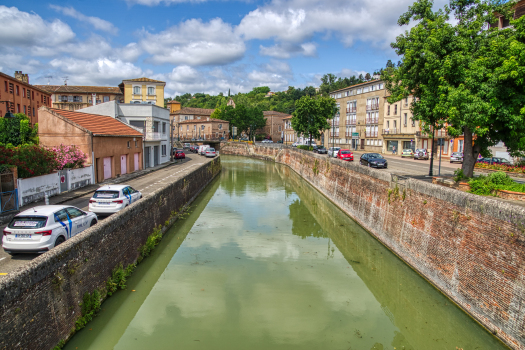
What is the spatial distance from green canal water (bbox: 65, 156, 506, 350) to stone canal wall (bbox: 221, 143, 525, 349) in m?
0.52

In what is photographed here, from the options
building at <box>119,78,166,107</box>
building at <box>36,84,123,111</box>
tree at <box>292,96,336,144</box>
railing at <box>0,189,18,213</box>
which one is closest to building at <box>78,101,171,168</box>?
building at <box>119,78,166,107</box>

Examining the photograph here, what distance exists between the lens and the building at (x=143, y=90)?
52812 mm

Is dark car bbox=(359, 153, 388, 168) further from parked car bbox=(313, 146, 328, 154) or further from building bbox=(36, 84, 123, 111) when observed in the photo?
building bbox=(36, 84, 123, 111)

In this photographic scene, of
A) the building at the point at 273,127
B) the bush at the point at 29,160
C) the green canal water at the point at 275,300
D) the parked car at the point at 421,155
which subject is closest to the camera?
the green canal water at the point at 275,300

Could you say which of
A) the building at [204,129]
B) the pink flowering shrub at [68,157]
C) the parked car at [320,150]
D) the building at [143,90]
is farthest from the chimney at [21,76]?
the parked car at [320,150]

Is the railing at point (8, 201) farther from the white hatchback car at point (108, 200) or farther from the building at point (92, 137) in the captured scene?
the building at point (92, 137)

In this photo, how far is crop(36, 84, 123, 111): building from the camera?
64.0 metres

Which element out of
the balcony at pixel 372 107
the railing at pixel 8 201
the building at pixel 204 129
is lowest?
the railing at pixel 8 201

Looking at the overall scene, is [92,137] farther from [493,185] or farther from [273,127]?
[273,127]

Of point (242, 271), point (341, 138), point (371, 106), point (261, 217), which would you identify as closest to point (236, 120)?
point (341, 138)

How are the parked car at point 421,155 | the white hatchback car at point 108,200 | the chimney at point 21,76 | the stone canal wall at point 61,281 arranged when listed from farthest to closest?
the chimney at point 21,76 < the parked car at point 421,155 < the white hatchback car at point 108,200 < the stone canal wall at point 61,281

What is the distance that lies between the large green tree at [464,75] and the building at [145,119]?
82.2 ft

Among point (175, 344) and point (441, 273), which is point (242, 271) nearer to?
point (175, 344)

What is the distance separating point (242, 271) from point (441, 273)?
6644mm
